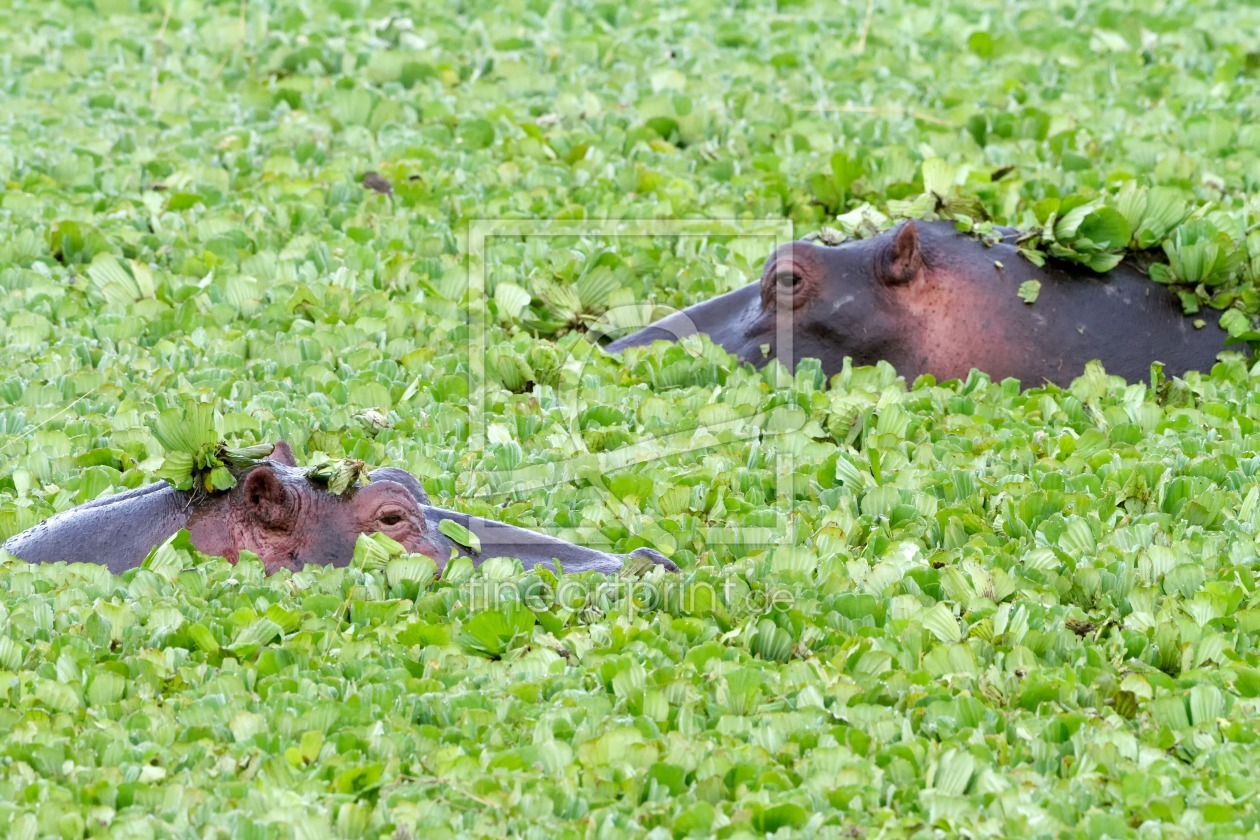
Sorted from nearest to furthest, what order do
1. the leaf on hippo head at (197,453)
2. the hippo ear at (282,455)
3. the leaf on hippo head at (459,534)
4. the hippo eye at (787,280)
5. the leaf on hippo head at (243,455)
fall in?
the leaf on hippo head at (197,453), the leaf on hippo head at (243,455), the leaf on hippo head at (459,534), the hippo ear at (282,455), the hippo eye at (787,280)

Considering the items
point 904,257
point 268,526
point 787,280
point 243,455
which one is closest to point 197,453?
point 243,455

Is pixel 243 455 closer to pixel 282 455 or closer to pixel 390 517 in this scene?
pixel 282 455

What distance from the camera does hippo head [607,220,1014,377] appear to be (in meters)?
7.61

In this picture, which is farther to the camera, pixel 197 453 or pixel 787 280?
pixel 787 280

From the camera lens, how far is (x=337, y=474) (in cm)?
522

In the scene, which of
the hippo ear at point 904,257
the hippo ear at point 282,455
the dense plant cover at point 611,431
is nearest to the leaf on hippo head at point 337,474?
the dense plant cover at point 611,431

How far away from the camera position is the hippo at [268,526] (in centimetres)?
523

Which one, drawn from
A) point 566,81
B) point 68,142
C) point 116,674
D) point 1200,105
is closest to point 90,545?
point 116,674

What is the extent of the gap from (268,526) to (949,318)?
343cm

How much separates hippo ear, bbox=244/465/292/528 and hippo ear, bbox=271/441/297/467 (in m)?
0.24

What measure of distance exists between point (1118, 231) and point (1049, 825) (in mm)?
4198

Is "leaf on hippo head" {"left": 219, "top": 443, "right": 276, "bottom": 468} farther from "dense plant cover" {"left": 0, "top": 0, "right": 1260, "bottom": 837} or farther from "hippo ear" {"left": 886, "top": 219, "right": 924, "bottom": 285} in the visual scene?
"hippo ear" {"left": 886, "top": 219, "right": 924, "bottom": 285}

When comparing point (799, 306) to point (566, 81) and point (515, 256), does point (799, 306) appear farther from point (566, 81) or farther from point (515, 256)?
point (566, 81)

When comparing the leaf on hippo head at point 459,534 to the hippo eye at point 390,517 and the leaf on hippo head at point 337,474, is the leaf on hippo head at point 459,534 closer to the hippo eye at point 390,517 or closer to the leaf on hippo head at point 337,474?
the hippo eye at point 390,517
